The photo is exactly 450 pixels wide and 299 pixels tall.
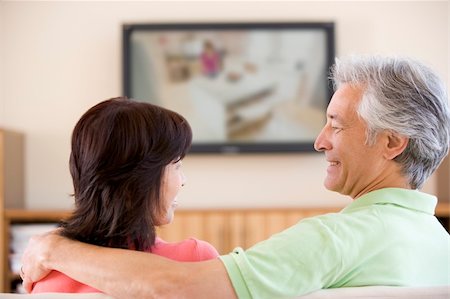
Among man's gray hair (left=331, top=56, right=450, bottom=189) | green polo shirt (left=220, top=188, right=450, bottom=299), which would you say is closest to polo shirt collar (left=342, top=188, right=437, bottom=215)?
green polo shirt (left=220, top=188, right=450, bottom=299)

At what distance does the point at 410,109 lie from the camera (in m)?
1.46

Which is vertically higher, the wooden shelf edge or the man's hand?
the man's hand

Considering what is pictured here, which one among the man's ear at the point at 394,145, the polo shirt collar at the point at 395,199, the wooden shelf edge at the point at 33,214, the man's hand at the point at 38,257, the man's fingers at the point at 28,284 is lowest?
the wooden shelf edge at the point at 33,214

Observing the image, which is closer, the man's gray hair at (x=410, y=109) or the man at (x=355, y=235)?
the man at (x=355, y=235)

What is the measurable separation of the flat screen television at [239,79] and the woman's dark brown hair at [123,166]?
3153 mm

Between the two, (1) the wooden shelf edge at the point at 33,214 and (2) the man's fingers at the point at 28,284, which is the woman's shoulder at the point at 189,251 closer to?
(2) the man's fingers at the point at 28,284

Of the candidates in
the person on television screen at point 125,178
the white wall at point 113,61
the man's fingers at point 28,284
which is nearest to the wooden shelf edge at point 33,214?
the white wall at point 113,61

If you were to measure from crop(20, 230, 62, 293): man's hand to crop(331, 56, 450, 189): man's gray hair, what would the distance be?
0.70 metres

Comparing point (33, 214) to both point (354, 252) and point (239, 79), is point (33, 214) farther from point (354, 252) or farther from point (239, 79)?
point (354, 252)

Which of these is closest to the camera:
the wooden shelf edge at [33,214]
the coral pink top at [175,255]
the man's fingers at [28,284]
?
the coral pink top at [175,255]

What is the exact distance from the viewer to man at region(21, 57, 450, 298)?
1136mm

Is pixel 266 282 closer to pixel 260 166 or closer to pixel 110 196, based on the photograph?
pixel 110 196

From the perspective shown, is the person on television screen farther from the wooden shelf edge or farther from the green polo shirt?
the wooden shelf edge

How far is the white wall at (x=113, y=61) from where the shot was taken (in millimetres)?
4520
